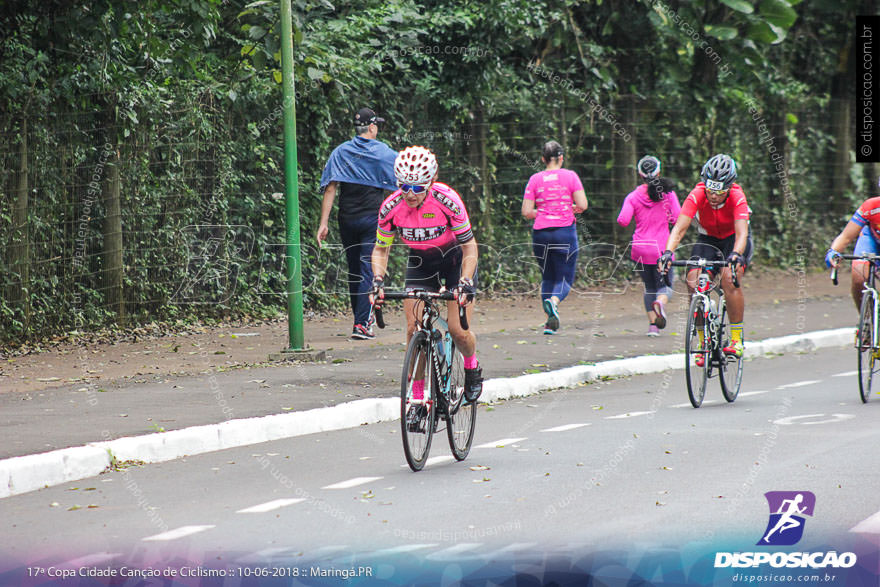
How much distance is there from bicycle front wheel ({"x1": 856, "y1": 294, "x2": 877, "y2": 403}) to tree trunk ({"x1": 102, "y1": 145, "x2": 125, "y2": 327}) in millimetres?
7621

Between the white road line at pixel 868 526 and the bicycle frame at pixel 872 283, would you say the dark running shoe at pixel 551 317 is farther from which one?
the white road line at pixel 868 526

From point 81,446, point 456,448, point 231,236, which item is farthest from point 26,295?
point 456,448

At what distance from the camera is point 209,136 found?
49.2ft

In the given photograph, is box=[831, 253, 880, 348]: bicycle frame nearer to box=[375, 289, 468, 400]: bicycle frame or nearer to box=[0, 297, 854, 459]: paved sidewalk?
box=[0, 297, 854, 459]: paved sidewalk

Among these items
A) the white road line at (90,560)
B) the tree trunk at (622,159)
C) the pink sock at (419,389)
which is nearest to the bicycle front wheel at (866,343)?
the pink sock at (419,389)

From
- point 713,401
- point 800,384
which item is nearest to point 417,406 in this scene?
point 713,401

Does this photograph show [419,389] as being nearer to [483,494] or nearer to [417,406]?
[417,406]

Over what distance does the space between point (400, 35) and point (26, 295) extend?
6738 mm

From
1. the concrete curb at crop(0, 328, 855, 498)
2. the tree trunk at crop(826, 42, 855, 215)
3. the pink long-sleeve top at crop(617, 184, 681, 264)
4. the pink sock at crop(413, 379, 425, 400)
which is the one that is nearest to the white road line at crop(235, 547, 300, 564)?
the pink sock at crop(413, 379, 425, 400)

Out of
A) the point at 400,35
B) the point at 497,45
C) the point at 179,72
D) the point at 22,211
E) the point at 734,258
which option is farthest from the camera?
the point at 497,45

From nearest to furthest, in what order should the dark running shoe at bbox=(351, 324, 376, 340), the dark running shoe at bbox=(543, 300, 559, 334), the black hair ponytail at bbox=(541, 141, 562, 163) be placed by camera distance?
1. the dark running shoe at bbox=(351, 324, 376, 340)
2. the dark running shoe at bbox=(543, 300, 559, 334)
3. the black hair ponytail at bbox=(541, 141, 562, 163)

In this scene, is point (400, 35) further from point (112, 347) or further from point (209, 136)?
point (112, 347)

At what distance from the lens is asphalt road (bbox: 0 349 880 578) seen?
5.96 meters

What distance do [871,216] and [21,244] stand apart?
7996 millimetres
